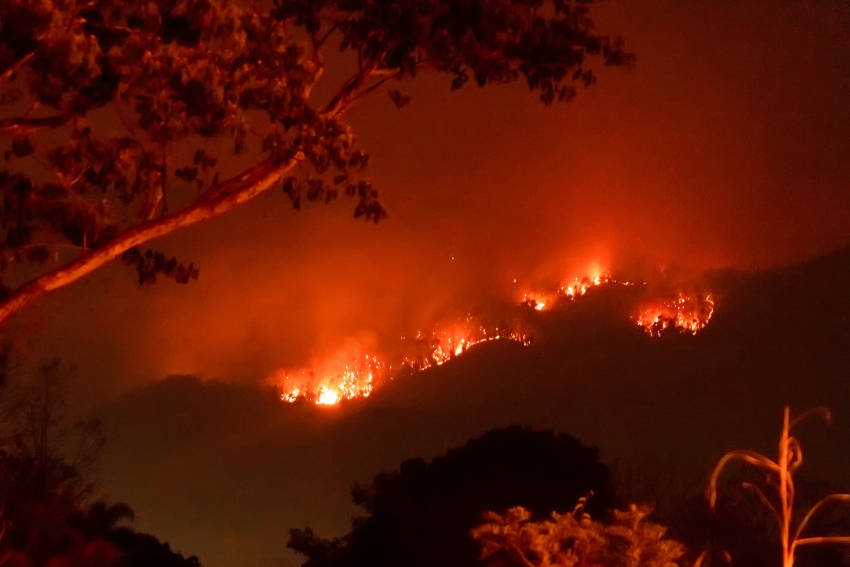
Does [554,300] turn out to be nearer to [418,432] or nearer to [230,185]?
[418,432]

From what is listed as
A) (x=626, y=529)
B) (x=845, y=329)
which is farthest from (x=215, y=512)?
(x=626, y=529)

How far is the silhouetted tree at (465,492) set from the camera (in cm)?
1786

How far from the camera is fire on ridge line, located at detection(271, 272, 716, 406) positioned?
3594 cm

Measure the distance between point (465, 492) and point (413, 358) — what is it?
65.9 feet

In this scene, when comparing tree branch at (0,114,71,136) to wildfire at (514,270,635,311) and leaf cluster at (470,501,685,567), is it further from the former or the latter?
wildfire at (514,270,635,311)

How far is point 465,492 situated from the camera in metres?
18.6

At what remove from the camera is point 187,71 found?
28.4ft

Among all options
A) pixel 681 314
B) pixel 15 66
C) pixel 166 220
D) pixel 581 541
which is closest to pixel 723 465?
pixel 581 541

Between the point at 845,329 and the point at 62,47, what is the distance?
81.3 ft

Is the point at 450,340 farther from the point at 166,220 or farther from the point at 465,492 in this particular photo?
the point at 166,220

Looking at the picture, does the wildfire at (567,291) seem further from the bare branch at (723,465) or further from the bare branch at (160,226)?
the bare branch at (723,465)

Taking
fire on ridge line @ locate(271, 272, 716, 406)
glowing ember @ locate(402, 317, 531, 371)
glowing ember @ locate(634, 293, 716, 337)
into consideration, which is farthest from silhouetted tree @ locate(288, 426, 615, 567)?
glowing ember @ locate(402, 317, 531, 371)

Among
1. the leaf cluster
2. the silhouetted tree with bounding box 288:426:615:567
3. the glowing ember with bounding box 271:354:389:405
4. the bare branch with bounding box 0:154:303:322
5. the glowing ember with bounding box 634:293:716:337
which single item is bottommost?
the leaf cluster

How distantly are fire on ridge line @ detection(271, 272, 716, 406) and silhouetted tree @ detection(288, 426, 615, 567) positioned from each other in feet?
53.6
